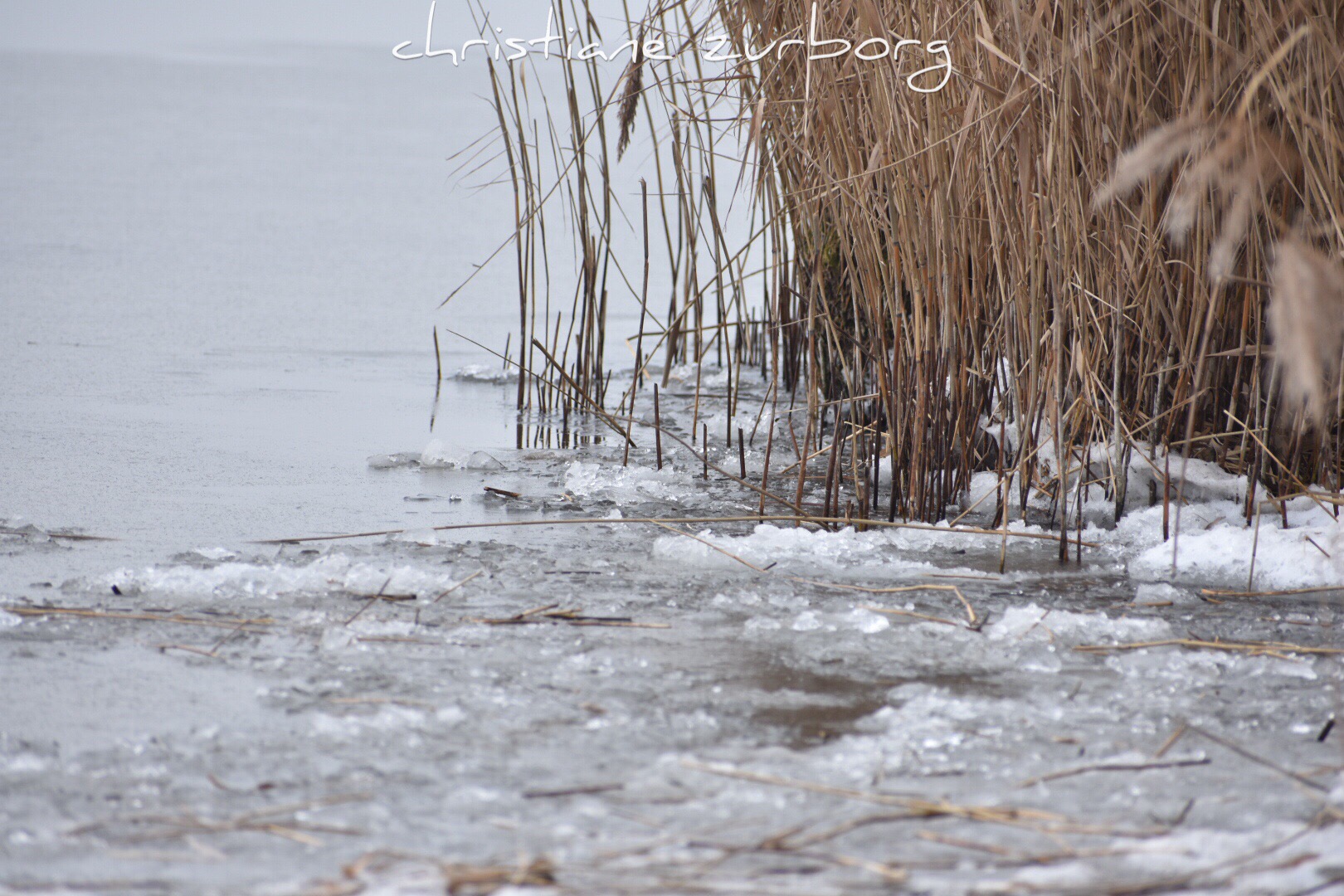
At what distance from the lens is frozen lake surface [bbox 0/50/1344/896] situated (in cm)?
116

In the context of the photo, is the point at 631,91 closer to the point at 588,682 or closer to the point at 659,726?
the point at 588,682

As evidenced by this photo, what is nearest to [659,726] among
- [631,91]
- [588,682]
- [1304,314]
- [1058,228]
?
[588,682]

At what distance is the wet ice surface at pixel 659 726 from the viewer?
114 centimetres

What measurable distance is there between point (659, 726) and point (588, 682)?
0.16m

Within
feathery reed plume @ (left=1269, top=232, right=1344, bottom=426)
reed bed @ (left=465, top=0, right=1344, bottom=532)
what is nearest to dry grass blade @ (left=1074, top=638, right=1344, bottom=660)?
reed bed @ (left=465, top=0, right=1344, bottom=532)

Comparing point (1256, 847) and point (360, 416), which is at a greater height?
point (360, 416)

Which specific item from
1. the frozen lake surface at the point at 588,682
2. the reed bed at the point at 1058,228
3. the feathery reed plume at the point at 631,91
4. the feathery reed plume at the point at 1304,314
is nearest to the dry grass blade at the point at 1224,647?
the frozen lake surface at the point at 588,682

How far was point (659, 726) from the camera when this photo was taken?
1441 mm

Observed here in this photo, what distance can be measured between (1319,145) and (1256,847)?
1250mm

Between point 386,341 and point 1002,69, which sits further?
point 386,341

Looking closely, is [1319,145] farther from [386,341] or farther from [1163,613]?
[386,341]

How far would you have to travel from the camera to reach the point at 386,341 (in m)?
4.39

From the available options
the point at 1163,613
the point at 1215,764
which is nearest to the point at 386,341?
A: the point at 1163,613

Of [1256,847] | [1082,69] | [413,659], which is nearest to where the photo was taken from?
[1256,847]
